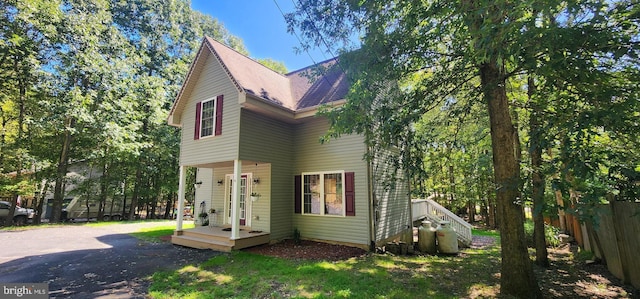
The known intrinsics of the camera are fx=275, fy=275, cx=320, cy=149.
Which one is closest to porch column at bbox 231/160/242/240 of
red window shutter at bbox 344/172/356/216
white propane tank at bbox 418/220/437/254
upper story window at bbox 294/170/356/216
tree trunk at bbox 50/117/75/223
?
upper story window at bbox 294/170/356/216

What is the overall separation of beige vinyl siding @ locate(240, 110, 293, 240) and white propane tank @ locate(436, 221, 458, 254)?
4.89m

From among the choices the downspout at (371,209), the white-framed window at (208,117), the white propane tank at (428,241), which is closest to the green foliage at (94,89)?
the white-framed window at (208,117)

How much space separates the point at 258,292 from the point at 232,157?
4.56 metres

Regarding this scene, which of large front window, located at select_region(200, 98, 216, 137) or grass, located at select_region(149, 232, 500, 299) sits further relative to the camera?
large front window, located at select_region(200, 98, 216, 137)

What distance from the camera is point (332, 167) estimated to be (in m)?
9.20

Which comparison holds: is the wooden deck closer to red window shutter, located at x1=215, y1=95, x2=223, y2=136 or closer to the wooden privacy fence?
red window shutter, located at x1=215, y1=95, x2=223, y2=136

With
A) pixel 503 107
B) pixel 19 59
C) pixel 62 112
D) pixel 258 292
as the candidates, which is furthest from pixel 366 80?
pixel 19 59

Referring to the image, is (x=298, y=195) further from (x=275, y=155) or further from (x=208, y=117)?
(x=208, y=117)

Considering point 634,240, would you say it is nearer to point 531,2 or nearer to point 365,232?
point 531,2

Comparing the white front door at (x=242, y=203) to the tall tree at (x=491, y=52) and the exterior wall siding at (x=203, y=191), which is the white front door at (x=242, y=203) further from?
the tall tree at (x=491, y=52)

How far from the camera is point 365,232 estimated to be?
8.33 m

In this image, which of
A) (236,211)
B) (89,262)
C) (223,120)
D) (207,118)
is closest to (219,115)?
(223,120)

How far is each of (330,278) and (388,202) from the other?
4629mm

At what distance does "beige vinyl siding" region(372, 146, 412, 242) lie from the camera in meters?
8.74
